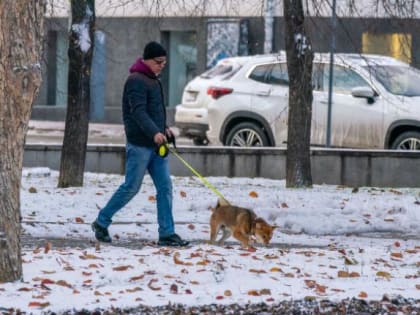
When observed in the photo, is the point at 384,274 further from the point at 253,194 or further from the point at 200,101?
the point at 200,101

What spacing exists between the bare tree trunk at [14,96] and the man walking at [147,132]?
2406 mm

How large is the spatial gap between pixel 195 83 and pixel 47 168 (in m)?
4.50

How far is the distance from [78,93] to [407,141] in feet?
18.5

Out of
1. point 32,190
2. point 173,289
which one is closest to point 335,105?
point 32,190

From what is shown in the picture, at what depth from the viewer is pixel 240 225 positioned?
33.8 feet

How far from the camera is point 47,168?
17.2 m

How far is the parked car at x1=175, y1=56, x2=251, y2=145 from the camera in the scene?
66.5ft

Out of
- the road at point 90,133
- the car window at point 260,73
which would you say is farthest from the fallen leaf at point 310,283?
Result: the road at point 90,133

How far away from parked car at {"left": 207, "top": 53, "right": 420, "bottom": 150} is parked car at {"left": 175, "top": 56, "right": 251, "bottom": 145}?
0.27 m

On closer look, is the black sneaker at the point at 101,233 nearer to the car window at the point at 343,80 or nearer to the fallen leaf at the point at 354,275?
the fallen leaf at the point at 354,275

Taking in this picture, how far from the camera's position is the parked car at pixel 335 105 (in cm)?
1831

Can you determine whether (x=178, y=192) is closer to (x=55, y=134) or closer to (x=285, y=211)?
(x=285, y=211)

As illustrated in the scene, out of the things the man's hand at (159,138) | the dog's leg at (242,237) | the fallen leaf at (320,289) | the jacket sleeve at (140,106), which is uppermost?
the jacket sleeve at (140,106)

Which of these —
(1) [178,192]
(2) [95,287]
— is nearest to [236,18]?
(1) [178,192]
